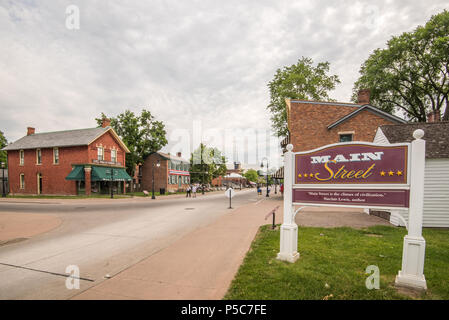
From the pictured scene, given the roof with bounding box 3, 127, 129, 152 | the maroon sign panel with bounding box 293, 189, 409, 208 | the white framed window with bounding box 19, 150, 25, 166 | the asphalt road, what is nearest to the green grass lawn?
the maroon sign panel with bounding box 293, 189, 409, 208

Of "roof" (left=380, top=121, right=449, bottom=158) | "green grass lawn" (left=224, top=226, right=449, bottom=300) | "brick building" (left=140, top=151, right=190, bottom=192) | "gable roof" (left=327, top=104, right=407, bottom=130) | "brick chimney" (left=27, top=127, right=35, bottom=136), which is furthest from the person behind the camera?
"brick building" (left=140, top=151, right=190, bottom=192)

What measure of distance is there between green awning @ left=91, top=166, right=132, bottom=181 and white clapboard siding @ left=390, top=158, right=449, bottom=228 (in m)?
28.3

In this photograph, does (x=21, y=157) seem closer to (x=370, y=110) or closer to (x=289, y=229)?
(x=289, y=229)

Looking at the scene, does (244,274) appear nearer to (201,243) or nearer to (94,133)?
(201,243)

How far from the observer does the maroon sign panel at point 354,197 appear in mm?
4594

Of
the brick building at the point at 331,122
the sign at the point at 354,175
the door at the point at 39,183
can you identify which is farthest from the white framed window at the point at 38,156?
the sign at the point at 354,175

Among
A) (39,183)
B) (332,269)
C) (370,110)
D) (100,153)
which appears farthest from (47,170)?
(370,110)

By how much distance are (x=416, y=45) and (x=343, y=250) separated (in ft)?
109

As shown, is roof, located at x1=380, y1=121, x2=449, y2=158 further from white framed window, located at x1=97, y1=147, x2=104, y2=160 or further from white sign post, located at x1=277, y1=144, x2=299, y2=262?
white framed window, located at x1=97, y1=147, x2=104, y2=160

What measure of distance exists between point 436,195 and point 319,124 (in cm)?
1316

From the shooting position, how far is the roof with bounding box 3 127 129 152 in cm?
2841

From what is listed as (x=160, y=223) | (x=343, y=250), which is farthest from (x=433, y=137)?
(x=160, y=223)

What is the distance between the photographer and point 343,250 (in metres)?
6.22

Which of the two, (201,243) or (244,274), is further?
(201,243)
